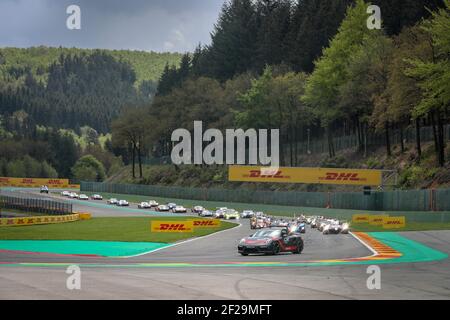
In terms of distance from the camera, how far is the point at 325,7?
123438mm

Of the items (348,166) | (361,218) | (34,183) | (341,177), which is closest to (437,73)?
(361,218)

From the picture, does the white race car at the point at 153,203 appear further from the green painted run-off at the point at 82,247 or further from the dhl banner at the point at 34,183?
the dhl banner at the point at 34,183

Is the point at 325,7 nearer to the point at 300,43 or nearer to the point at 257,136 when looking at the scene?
the point at 300,43

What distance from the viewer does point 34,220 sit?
7275cm

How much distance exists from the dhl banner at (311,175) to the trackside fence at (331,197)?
1906 millimetres

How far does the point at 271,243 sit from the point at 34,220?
4269 centimetres

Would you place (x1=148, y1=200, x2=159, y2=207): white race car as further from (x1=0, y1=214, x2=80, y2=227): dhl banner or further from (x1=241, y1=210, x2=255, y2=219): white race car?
(x1=0, y1=214, x2=80, y2=227): dhl banner

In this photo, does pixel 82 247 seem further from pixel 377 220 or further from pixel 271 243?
pixel 377 220

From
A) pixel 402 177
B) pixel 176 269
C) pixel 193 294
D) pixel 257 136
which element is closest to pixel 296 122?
pixel 257 136

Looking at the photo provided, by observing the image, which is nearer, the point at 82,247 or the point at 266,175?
the point at 82,247

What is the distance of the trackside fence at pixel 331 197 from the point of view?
6247 cm

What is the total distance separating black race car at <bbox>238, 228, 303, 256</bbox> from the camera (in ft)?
115

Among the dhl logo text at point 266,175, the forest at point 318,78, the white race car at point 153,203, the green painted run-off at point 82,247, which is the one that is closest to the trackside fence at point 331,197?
the dhl logo text at point 266,175
